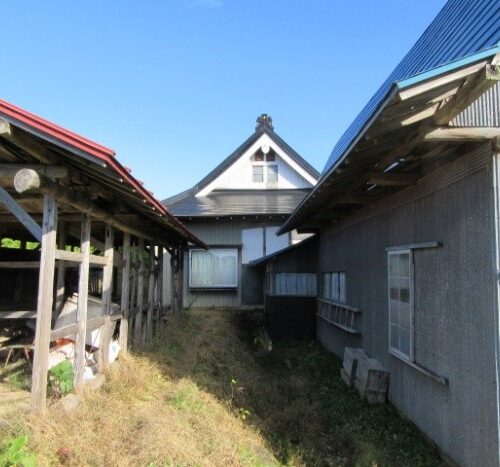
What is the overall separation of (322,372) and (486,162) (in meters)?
6.00

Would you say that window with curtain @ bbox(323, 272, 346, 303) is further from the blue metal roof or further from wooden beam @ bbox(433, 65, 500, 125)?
wooden beam @ bbox(433, 65, 500, 125)

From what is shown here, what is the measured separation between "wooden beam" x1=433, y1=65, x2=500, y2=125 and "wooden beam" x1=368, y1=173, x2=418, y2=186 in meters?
1.67

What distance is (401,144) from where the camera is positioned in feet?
14.5

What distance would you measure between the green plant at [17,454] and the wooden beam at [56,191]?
2.09 metres

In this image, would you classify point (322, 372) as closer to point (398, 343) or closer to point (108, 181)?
point (398, 343)

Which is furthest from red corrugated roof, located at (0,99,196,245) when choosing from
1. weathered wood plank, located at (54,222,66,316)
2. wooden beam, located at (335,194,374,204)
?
wooden beam, located at (335,194,374,204)

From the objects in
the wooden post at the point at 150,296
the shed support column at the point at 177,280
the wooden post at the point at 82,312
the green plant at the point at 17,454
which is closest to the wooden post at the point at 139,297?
the wooden post at the point at 150,296

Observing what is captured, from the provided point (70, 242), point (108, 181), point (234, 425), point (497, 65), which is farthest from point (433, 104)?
point (70, 242)

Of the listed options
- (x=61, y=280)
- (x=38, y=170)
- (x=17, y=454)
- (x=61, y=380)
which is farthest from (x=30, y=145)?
(x=61, y=280)

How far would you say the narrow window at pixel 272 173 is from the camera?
17.6 metres

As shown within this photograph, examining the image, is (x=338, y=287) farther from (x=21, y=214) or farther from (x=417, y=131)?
(x=21, y=214)

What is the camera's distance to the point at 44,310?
4402 millimetres

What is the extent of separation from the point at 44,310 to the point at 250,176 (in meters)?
13.6

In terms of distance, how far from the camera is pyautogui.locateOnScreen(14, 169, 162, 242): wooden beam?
406 centimetres
